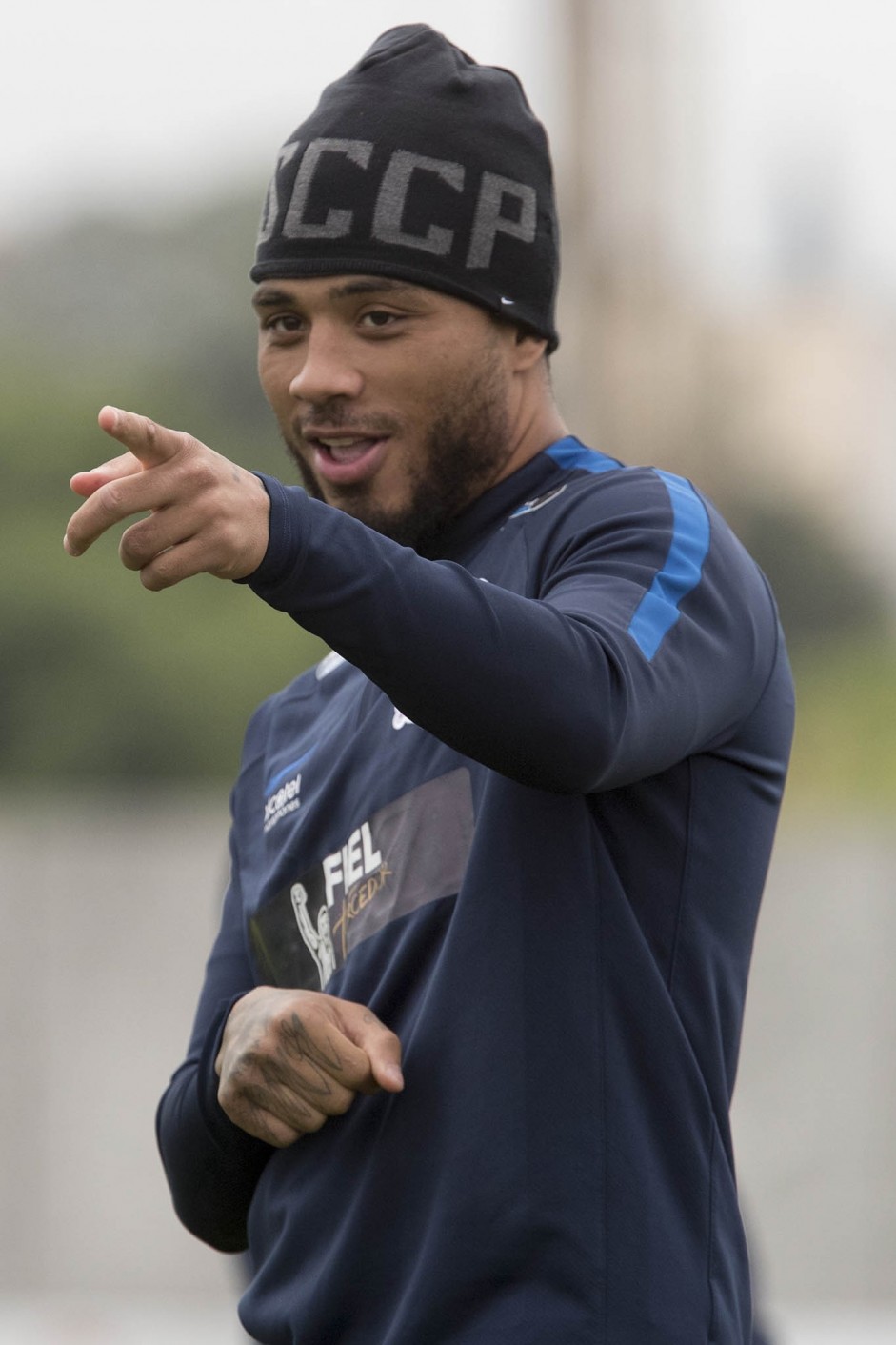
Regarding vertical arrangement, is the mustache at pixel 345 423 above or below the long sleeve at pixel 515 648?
above

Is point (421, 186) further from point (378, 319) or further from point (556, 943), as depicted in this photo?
point (556, 943)

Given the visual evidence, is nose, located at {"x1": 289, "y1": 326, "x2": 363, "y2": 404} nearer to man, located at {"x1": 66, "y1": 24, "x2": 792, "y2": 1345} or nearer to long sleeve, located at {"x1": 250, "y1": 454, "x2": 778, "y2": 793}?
man, located at {"x1": 66, "y1": 24, "x2": 792, "y2": 1345}

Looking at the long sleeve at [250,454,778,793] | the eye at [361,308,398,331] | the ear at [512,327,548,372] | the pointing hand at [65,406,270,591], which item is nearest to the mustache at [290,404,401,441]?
the eye at [361,308,398,331]

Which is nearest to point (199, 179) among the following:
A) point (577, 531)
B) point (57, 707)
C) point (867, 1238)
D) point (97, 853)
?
point (57, 707)

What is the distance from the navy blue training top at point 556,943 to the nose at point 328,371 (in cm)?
27

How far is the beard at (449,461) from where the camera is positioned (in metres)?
2.14

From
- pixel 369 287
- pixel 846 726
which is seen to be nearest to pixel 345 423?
pixel 369 287

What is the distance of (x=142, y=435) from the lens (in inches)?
55.5

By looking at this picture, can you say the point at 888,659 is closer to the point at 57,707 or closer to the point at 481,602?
the point at 57,707

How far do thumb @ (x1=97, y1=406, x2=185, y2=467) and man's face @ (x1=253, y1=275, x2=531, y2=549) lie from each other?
678 mm

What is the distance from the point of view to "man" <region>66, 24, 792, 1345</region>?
151 cm

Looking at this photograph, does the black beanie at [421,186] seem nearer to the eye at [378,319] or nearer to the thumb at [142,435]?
the eye at [378,319]

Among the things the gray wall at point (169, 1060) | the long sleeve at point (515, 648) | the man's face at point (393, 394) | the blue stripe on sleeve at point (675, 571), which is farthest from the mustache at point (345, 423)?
the gray wall at point (169, 1060)

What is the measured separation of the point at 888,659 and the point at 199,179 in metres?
7.20
